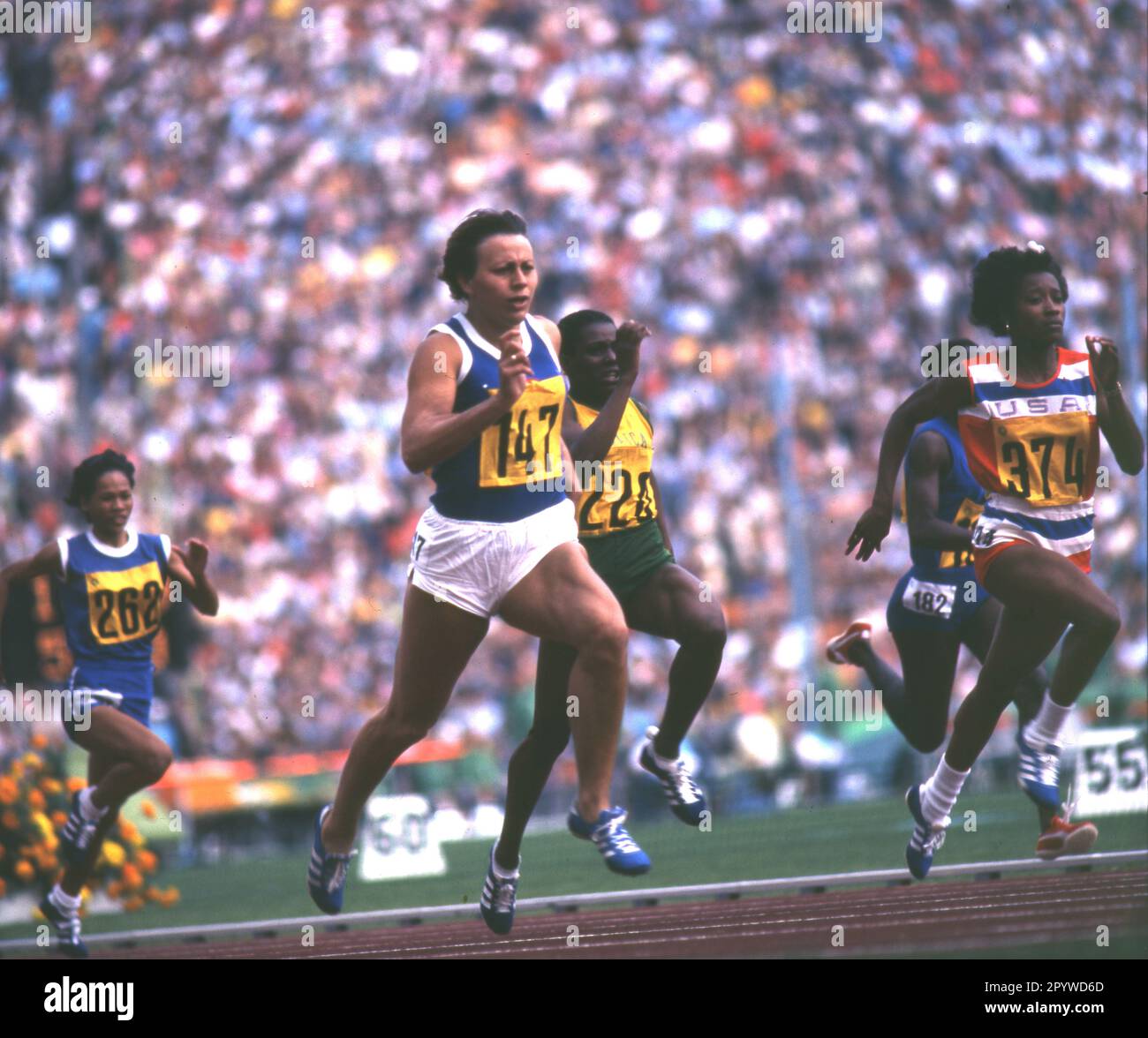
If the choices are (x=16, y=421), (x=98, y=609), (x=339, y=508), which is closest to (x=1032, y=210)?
(x=339, y=508)

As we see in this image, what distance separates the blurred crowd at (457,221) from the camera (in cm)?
2228

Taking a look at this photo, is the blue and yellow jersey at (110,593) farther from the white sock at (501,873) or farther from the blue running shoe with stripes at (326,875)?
the white sock at (501,873)

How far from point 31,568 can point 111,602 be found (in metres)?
0.39

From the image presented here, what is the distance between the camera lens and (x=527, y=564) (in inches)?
278

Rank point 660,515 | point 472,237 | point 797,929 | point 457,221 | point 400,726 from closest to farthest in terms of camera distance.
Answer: point 472,237, point 400,726, point 797,929, point 660,515, point 457,221

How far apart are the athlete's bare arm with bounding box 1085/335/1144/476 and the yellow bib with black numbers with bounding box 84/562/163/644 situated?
4.31 m

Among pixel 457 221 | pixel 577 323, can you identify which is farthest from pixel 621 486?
pixel 457 221

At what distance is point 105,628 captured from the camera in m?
9.44

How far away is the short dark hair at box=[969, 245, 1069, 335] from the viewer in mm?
7773

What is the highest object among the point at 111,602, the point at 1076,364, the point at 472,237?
the point at 472,237

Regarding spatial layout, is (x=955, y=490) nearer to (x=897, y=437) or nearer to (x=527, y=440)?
(x=897, y=437)

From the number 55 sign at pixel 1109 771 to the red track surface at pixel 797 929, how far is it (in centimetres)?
171

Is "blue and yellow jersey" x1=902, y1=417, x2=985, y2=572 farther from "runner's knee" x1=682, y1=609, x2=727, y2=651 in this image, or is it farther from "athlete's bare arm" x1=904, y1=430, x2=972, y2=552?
"runner's knee" x1=682, y1=609, x2=727, y2=651
